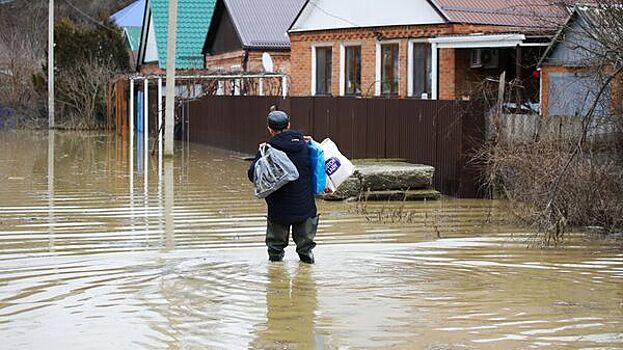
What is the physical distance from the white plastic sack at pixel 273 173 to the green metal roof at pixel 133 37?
5546 centimetres

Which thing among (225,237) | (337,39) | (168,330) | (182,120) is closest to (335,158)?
(225,237)

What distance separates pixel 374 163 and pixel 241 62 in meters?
23.1

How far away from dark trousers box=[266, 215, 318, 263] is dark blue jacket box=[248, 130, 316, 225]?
100mm

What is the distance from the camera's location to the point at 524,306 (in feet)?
32.7

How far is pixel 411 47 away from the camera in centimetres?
3272

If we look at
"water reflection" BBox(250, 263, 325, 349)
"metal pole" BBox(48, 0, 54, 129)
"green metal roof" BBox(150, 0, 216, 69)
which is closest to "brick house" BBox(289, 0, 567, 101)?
"metal pole" BBox(48, 0, 54, 129)

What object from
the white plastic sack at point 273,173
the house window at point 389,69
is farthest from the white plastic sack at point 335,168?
the house window at point 389,69

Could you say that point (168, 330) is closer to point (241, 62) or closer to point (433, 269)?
point (433, 269)

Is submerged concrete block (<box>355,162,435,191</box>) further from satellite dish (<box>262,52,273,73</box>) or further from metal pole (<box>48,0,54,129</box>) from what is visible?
metal pole (<box>48,0,54,129</box>)

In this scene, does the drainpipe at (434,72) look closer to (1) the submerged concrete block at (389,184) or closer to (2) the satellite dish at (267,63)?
(2) the satellite dish at (267,63)

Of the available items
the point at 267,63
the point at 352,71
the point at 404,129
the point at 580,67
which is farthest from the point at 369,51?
the point at 580,67

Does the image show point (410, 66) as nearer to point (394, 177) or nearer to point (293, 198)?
point (394, 177)

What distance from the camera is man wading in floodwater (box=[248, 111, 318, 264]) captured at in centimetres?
1176

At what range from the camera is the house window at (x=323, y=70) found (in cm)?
3712
